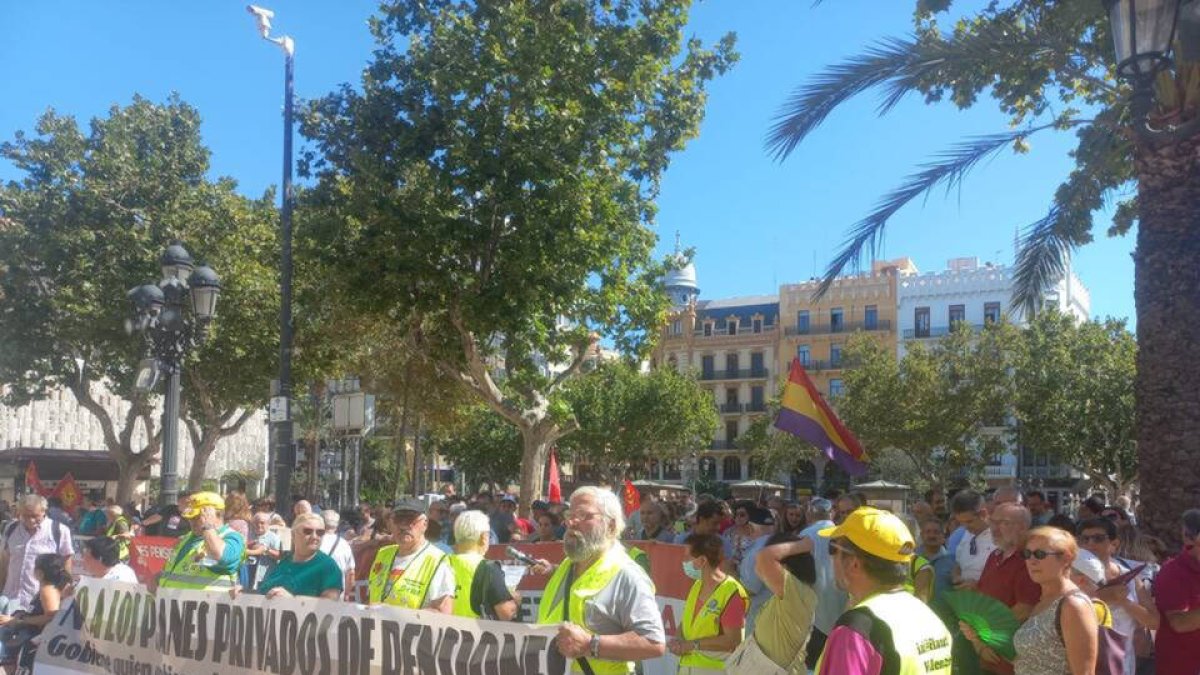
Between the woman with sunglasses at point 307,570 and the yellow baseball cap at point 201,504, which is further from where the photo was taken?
the yellow baseball cap at point 201,504

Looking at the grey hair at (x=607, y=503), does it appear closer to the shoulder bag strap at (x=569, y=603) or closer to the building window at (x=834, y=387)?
the shoulder bag strap at (x=569, y=603)

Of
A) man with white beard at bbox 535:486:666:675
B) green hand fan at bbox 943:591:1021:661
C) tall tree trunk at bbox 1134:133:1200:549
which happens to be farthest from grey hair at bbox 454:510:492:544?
tall tree trunk at bbox 1134:133:1200:549

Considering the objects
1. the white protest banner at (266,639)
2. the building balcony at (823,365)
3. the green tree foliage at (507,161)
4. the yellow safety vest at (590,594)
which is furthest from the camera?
the building balcony at (823,365)

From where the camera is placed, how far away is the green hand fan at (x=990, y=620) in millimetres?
4203

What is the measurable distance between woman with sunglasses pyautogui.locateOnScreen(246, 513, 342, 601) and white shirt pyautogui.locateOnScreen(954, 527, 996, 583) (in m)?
3.84

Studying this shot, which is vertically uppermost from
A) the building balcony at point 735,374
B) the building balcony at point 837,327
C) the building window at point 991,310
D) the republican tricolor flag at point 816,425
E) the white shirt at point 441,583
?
the building window at point 991,310

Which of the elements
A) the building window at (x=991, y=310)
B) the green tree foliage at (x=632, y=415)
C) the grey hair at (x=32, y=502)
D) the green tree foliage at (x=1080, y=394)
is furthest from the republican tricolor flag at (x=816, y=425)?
the building window at (x=991, y=310)

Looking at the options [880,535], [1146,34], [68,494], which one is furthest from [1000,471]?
[880,535]

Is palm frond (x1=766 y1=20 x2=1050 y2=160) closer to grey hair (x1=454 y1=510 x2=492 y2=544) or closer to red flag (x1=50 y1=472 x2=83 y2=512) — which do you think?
grey hair (x1=454 y1=510 x2=492 y2=544)

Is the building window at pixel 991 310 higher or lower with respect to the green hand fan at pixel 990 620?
higher

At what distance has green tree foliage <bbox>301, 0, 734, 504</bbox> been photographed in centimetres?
1512

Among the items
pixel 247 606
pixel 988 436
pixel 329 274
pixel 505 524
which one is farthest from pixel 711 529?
pixel 988 436

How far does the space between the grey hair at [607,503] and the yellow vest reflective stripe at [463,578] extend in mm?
1585

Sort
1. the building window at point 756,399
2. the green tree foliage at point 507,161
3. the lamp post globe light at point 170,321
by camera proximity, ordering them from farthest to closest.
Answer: the building window at point 756,399, the green tree foliage at point 507,161, the lamp post globe light at point 170,321
